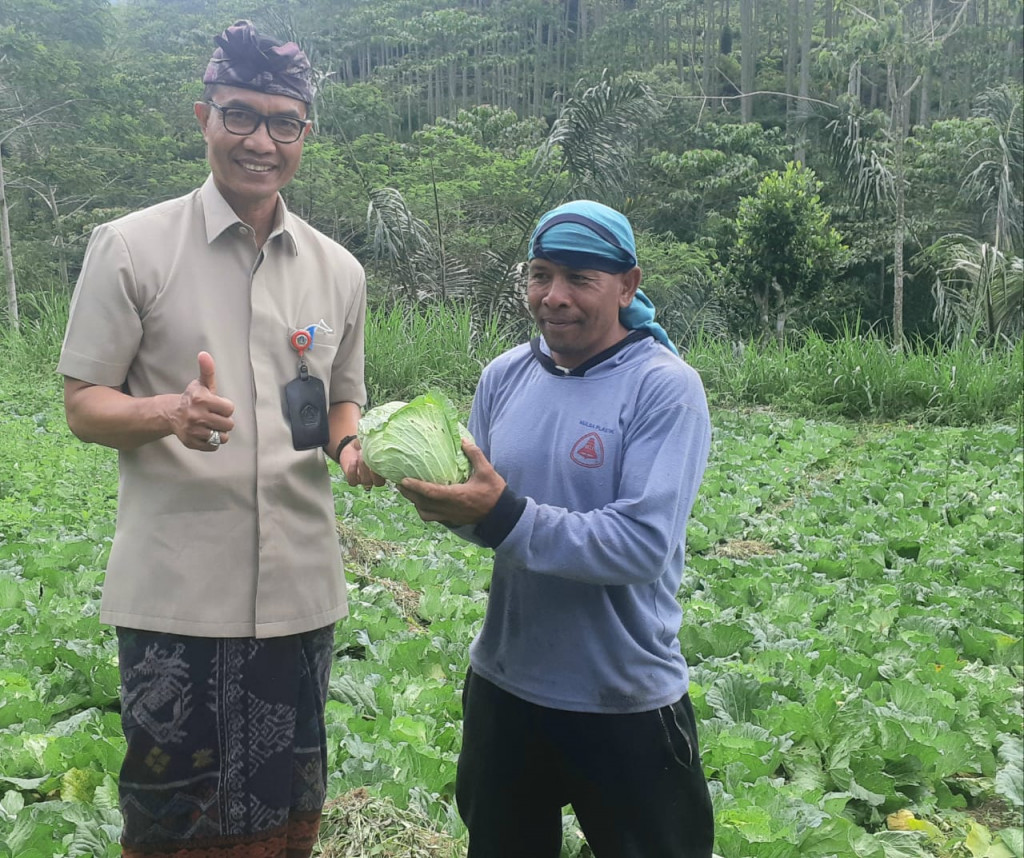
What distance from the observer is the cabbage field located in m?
2.62

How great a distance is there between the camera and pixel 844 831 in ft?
8.61

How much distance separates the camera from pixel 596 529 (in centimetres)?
164

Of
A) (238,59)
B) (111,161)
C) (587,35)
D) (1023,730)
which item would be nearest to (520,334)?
(1023,730)

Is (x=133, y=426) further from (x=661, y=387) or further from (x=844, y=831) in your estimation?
(x=844, y=831)

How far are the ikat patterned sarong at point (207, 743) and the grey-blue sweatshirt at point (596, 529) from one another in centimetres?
43

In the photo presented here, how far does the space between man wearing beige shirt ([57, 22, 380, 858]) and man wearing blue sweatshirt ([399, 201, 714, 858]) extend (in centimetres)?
33

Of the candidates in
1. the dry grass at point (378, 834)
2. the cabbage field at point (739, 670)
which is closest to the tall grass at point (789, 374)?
the cabbage field at point (739, 670)

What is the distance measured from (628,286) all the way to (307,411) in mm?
695

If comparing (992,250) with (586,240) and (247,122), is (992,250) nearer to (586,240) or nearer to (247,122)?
(586,240)

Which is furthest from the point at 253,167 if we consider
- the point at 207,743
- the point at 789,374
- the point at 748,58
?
the point at 748,58

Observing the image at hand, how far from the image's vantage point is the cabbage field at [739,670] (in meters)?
2.62

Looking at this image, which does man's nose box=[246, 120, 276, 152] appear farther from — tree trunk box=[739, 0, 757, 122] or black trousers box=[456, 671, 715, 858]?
tree trunk box=[739, 0, 757, 122]

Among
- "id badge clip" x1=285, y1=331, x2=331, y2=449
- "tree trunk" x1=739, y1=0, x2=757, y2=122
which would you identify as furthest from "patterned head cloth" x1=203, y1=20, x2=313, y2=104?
"tree trunk" x1=739, y1=0, x2=757, y2=122

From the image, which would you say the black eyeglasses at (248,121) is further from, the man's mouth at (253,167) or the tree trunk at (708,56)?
the tree trunk at (708,56)
